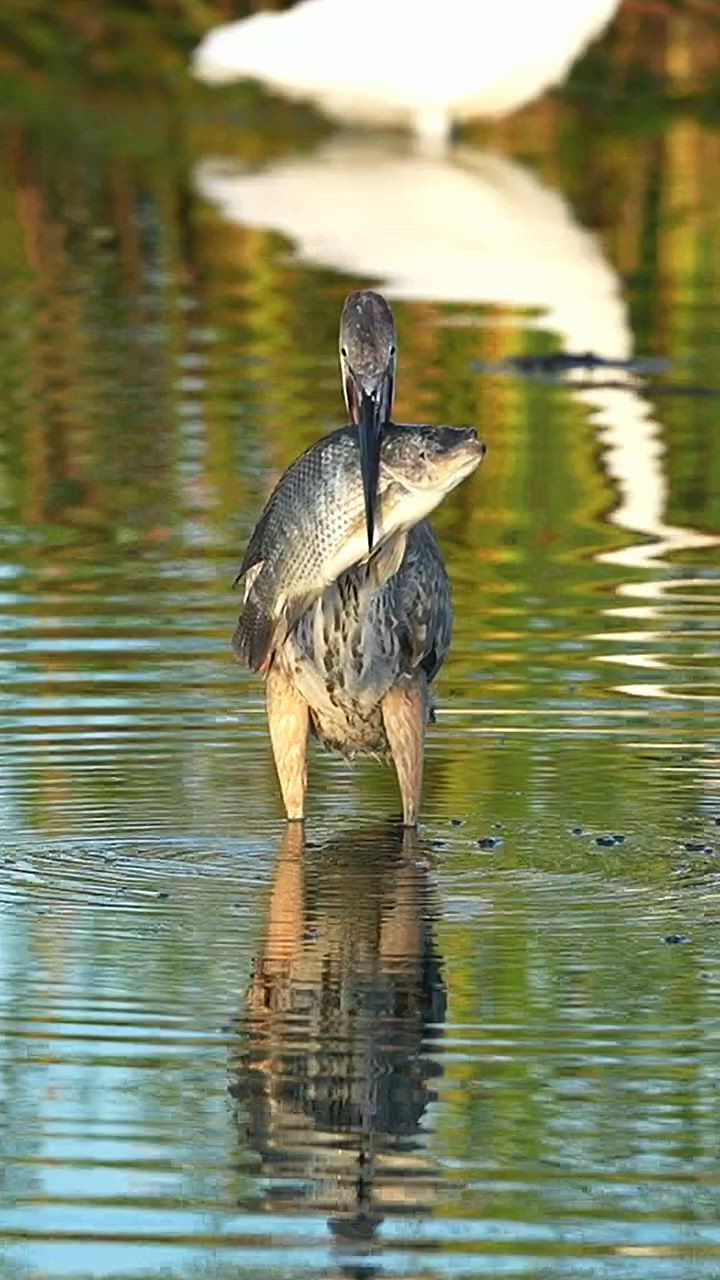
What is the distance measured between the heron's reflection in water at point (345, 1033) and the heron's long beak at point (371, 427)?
0.76 meters

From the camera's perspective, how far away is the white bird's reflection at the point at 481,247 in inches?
517

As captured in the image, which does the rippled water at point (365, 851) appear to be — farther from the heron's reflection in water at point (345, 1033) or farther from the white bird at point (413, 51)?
the white bird at point (413, 51)

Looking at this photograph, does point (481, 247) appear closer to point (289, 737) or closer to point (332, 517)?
point (289, 737)

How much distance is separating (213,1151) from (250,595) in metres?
2.55

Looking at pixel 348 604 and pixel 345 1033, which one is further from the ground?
pixel 348 604

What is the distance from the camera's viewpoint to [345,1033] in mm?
6387

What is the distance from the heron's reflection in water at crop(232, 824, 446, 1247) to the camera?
5527 millimetres

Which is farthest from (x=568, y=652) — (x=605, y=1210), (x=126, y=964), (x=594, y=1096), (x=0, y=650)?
(x=605, y=1210)

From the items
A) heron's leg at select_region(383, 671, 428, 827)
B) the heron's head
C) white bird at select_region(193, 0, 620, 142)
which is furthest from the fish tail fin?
white bird at select_region(193, 0, 620, 142)

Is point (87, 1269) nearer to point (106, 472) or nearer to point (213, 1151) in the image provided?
point (213, 1151)

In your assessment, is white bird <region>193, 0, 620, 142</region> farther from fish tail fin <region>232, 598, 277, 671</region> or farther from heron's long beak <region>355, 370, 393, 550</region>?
heron's long beak <region>355, 370, 393, 550</region>

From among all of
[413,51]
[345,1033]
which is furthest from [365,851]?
[413,51]

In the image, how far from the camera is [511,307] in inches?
671

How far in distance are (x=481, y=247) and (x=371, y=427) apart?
12.1 m
